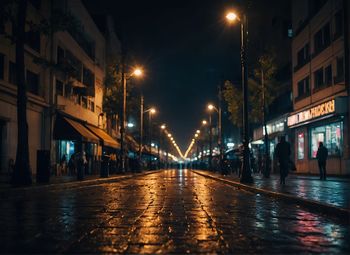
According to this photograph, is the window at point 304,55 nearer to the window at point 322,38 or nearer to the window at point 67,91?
the window at point 322,38

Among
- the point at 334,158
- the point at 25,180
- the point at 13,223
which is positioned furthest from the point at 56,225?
the point at 334,158

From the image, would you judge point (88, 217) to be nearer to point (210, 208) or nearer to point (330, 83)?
point (210, 208)

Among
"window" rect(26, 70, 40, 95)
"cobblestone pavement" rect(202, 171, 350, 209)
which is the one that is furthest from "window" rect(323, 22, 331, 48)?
"window" rect(26, 70, 40, 95)

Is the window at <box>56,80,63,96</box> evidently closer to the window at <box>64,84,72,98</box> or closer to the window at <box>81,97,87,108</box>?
the window at <box>64,84,72,98</box>

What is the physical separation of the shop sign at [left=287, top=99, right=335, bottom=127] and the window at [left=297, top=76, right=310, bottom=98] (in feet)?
6.44

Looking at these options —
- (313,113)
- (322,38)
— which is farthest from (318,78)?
(313,113)

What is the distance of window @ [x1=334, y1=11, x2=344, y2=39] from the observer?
34.0 metres

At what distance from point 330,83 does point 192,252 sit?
3173cm

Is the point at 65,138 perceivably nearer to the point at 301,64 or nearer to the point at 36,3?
the point at 36,3

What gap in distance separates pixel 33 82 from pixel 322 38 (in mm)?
21350

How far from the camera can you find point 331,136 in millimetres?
36875

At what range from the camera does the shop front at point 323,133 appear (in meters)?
33.2

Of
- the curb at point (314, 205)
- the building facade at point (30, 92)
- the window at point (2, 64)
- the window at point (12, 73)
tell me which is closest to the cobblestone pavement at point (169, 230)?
the curb at point (314, 205)

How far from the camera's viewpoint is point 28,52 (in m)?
32.6
